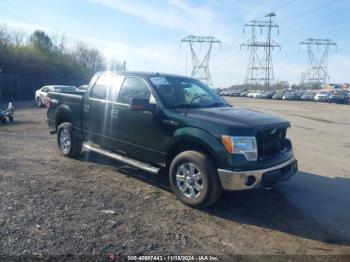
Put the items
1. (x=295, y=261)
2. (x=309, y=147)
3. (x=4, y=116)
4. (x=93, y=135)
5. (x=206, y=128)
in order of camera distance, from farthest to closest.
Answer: (x=4, y=116), (x=309, y=147), (x=93, y=135), (x=206, y=128), (x=295, y=261)

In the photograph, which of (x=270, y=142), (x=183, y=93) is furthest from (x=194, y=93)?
(x=270, y=142)

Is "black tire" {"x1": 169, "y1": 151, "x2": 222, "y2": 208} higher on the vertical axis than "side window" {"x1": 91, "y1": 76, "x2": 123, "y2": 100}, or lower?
lower

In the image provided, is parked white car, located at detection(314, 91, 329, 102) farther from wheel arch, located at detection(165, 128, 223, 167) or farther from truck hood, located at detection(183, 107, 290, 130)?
wheel arch, located at detection(165, 128, 223, 167)

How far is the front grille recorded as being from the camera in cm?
481

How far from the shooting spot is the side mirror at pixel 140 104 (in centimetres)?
524

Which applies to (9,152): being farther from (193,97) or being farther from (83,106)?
(193,97)

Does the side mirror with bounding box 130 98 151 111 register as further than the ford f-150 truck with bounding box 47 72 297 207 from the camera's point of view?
Yes

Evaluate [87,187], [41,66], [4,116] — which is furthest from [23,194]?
[41,66]

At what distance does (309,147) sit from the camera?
10219mm

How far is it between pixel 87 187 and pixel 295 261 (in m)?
3.43

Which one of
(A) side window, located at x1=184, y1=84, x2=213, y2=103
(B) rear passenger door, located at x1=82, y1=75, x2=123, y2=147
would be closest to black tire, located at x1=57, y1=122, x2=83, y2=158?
(B) rear passenger door, located at x1=82, y1=75, x2=123, y2=147

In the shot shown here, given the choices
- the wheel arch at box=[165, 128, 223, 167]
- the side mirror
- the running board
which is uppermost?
the side mirror

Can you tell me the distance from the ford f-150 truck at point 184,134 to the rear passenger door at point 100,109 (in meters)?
0.02

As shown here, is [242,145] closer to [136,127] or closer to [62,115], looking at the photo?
[136,127]
